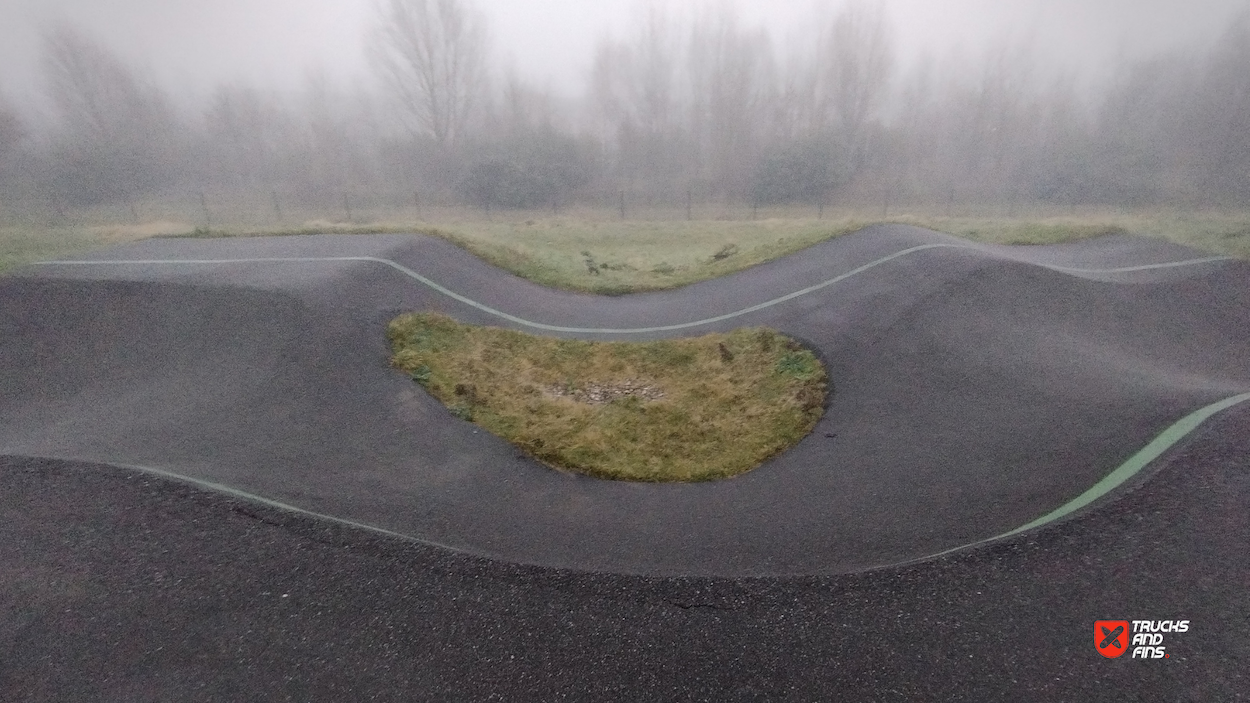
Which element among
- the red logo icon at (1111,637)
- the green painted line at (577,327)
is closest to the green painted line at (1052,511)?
the red logo icon at (1111,637)

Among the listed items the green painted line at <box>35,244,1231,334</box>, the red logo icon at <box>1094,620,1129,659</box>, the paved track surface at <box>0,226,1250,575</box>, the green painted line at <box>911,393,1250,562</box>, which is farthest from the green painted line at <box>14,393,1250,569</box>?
the green painted line at <box>35,244,1231,334</box>

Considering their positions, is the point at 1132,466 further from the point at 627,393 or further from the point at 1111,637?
the point at 627,393

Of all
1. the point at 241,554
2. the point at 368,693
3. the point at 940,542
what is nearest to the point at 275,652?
the point at 368,693

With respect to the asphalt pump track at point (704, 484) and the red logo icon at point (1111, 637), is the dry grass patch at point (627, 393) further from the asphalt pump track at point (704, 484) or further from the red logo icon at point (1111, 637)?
the red logo icon at point (1111, 637)

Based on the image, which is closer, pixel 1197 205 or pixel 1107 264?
pixel 1107 264

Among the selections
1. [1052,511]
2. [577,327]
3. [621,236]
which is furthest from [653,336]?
[621,236]

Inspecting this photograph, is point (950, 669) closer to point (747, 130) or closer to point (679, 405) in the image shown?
point (679, 405)
